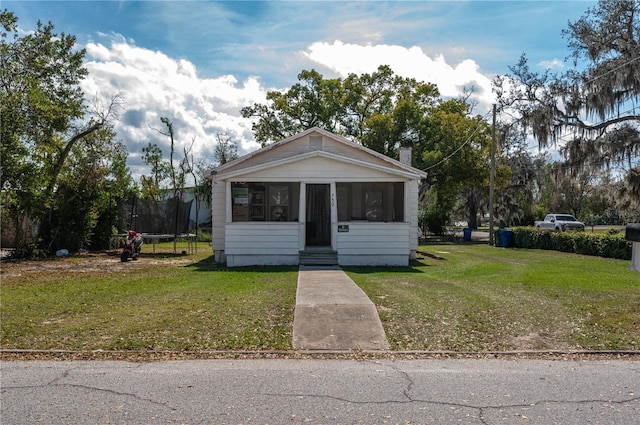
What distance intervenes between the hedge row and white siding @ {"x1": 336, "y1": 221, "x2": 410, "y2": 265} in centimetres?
688

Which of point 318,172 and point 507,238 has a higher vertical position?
point 318,172

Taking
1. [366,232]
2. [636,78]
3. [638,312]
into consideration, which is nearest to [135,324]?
[638,312]

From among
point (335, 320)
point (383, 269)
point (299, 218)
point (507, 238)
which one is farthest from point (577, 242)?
point (335, 320)

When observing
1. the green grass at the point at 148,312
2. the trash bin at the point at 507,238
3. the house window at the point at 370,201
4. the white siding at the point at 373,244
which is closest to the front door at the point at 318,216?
the house window at the point at 370,201

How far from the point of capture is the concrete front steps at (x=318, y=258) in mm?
16250

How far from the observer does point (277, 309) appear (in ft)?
29.7

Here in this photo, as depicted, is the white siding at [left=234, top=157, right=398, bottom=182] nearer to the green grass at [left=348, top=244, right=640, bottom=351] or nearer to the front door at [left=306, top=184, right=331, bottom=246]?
the front door at [left=306, top=184, right=331, bottom=246]

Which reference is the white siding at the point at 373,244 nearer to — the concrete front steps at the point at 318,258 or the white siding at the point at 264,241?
the concrete front steps at the point at 318,258

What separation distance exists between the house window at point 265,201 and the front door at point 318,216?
1.69 metres

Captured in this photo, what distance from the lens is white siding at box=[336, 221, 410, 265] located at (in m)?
16.7

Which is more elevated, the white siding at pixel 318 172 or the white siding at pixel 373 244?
the white siding at pixel 318 172

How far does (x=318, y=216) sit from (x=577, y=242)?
39.3 ft

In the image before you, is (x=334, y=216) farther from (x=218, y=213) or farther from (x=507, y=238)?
(x=507, y=238)

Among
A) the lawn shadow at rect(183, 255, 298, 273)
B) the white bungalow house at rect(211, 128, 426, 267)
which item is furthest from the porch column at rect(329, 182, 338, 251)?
the lawn shadow at rect(183, 255, 298, 273)
